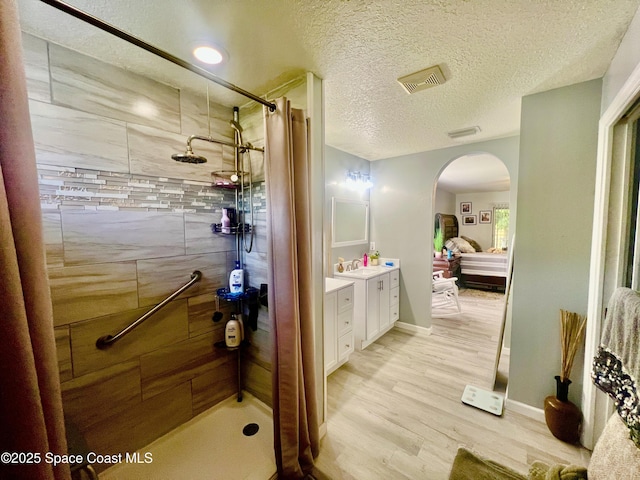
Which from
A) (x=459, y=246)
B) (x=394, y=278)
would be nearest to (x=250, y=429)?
(x=394, y=278)

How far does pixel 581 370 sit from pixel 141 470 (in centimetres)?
292

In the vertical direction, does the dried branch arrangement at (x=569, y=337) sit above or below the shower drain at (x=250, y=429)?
above

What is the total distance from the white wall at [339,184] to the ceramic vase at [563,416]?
2.07m

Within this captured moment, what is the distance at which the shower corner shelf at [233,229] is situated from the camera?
1849 millimetres

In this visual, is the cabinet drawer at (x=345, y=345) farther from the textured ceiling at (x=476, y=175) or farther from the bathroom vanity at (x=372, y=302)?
the textured ceiling at (x=476, y=175)

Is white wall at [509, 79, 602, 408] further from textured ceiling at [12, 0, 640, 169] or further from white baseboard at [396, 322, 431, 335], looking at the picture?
white baseboard at [396, 322, 431, 335]

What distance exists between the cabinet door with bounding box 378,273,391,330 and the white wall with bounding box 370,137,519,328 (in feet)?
1.29

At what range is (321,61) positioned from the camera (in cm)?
139

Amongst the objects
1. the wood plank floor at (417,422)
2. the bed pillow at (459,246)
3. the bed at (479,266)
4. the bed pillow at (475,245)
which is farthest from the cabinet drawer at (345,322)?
the bed pillow at (475,245)

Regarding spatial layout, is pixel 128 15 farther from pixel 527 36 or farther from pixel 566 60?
pixel 566 60

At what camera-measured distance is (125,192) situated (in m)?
1.46

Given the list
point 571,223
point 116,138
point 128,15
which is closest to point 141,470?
point 116,138

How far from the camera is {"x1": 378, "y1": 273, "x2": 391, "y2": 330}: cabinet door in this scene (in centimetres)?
299

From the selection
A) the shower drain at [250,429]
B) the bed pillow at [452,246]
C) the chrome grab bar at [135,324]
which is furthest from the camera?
the bed pillow at [452,246]
